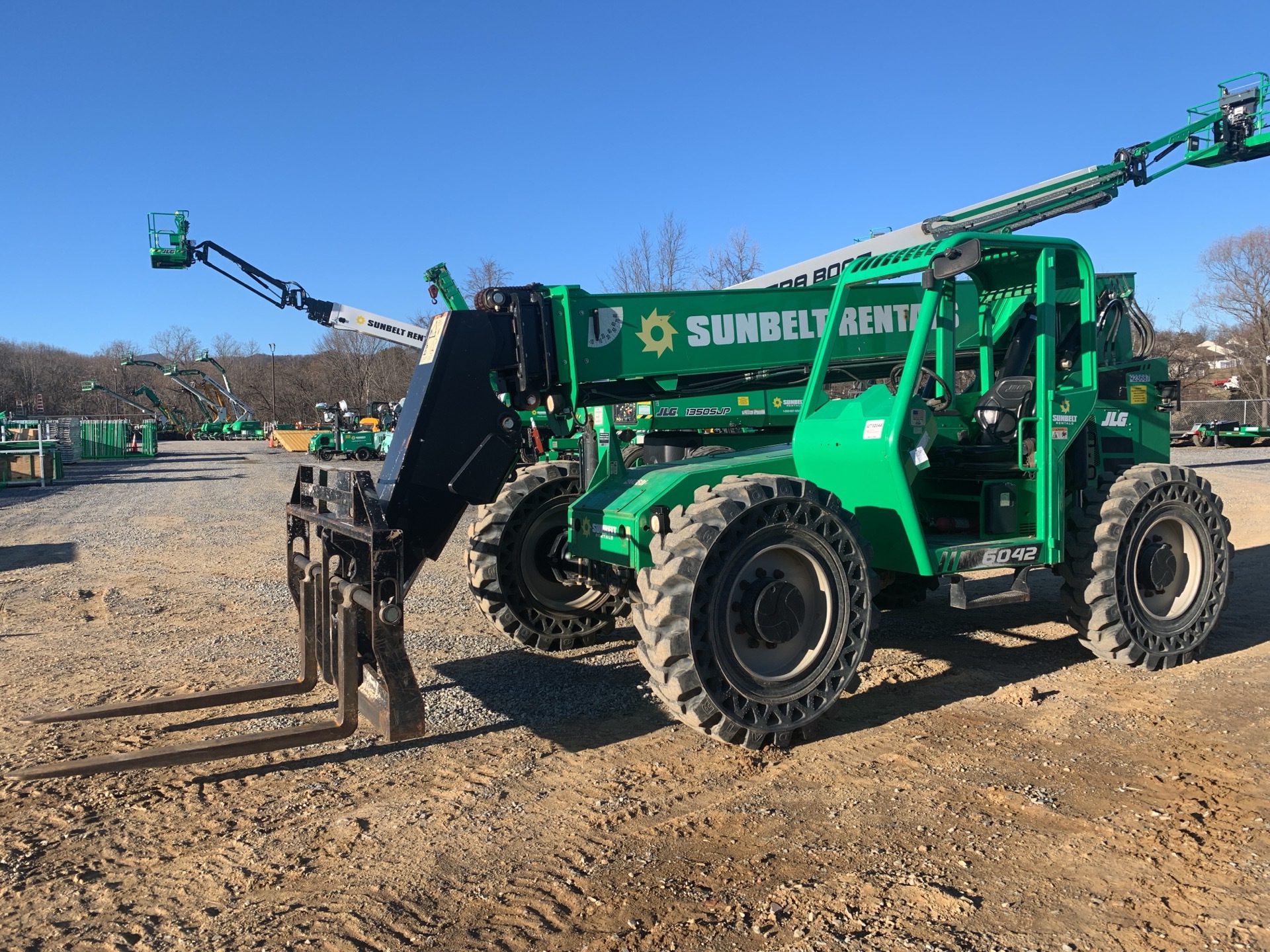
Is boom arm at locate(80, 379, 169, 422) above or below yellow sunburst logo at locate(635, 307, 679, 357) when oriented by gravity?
above

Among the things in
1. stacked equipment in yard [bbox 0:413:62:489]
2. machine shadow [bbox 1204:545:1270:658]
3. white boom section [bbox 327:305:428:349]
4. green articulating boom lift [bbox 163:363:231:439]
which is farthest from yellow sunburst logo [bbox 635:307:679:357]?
green articulating boom lift [bbox 163:363:231:439]

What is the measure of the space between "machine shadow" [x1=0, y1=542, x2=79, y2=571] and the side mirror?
11746mm

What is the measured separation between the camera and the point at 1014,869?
3756 mm

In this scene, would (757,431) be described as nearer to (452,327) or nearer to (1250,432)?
(452,327)

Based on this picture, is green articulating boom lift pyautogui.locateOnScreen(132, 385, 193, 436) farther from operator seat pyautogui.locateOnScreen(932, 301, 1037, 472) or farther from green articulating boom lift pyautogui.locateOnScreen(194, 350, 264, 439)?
operator seat pyautogui.locateOnScreen(932, 301, 1037, 472)

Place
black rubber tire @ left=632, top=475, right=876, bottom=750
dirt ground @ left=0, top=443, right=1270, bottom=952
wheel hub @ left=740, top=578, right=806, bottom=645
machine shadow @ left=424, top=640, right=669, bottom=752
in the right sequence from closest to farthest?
dirt ground @ left=0, top=443, right=1270, bottom=952 → black rubber tire @ left=632, top=475, right=876, bottom=750 → wheel hub @ left=740, top=578, right=806, bottom=645 → machine shadow @ left=424, top=640, right=669, bottom=752

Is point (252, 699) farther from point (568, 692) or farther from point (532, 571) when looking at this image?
point (532, 571)

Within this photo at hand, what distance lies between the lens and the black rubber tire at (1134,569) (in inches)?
254

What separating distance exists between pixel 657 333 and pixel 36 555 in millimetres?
10842

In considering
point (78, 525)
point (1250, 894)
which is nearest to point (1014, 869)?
point (1250, 894)

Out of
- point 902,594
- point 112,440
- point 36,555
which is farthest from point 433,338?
point 112,440

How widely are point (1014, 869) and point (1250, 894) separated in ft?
2.80

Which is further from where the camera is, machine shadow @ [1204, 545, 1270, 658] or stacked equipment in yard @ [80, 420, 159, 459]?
stacked equipment in yard @ [80, 420, 159, 459]

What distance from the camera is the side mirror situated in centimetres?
547
